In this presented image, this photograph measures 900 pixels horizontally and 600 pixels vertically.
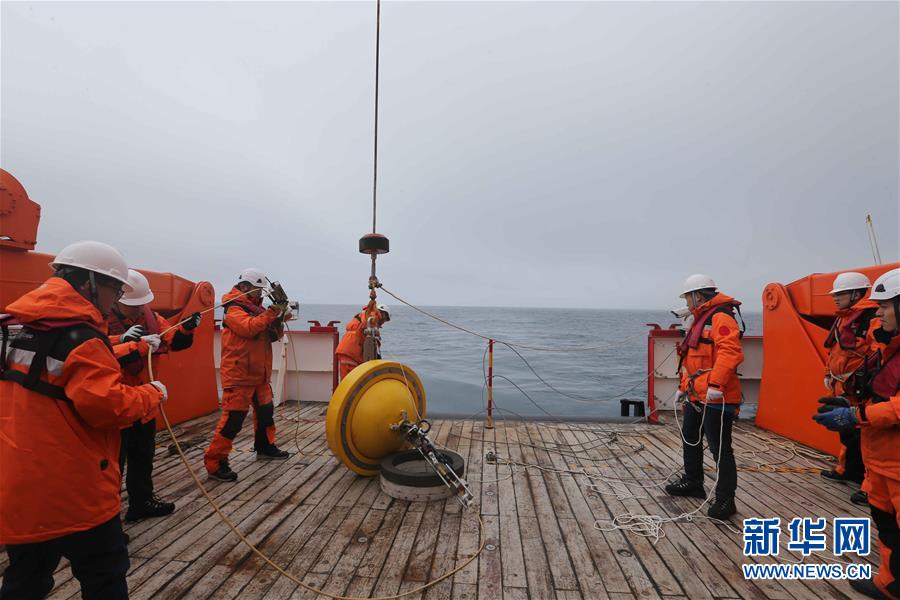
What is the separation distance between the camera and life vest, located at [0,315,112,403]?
166cm

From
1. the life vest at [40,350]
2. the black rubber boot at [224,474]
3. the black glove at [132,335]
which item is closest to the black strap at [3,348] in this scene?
the life vest at [40,350]

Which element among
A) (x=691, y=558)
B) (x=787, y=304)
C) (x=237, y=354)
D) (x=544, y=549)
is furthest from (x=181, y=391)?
(x=787, y=304)

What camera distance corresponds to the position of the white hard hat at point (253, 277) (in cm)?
432

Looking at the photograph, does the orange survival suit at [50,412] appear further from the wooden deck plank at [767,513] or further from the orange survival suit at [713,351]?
the orange survival suit at [713,351]

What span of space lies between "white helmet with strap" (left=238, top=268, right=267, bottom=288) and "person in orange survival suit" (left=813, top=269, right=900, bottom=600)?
473 cm

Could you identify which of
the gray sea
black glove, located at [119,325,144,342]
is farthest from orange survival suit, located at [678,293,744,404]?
black glove, located at [119,325,144,342]

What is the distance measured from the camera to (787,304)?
570cm

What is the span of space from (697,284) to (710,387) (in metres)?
0.99

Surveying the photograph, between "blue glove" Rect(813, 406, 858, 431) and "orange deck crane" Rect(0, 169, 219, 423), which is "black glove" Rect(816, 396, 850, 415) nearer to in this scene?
"blue glove" Rect(813, 406, 858, 431)

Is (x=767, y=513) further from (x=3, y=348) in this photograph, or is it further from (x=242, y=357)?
(x=3, y=348)

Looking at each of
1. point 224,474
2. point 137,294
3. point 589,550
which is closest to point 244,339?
Result: point 137,294

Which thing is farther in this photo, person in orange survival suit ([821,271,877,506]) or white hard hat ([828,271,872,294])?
white hard hat ([828,271,872,294])

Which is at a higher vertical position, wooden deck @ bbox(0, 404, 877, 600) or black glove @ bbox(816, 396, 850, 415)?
black glove @ bbox(816, 396, 850, 415)

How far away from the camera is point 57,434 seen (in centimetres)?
170
